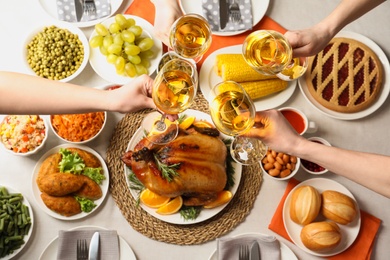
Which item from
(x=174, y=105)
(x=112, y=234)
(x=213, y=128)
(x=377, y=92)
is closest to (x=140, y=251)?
(x=112, y=234)

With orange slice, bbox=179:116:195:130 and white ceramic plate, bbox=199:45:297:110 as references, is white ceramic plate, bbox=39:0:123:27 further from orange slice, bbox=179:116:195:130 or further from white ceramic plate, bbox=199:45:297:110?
orange slice, bbox=179:116:195:130

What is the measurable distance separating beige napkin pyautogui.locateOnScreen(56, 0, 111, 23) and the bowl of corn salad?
44cm

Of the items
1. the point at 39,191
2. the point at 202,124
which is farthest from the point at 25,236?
the point at 202,124

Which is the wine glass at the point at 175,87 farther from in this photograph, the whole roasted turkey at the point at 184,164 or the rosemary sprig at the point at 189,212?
the rosemary sprig at the point at 189,212

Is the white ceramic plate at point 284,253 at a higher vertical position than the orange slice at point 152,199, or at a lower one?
lower

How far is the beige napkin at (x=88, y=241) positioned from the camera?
1695mm

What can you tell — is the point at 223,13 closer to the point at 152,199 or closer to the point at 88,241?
the point at 152,199

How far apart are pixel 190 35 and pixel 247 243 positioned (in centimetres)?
86

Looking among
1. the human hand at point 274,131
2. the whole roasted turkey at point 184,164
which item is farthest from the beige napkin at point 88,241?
the human hand at point 274,131

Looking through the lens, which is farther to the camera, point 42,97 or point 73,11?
point 73,11

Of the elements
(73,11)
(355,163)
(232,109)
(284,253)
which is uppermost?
(73,11)

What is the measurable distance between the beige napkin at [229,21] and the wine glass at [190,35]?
27 cm

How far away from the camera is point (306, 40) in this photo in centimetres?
156

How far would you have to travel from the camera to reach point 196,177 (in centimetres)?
162
